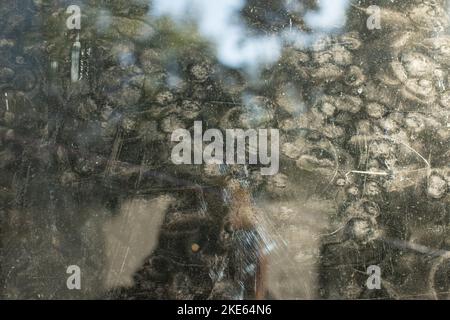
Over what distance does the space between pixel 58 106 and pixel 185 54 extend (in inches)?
33.7

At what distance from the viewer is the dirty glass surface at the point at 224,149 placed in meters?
2.78

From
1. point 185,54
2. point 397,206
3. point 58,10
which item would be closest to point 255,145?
point 185,54

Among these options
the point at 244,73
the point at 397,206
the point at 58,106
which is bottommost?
the point at 397,206

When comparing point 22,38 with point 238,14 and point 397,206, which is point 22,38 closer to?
point 238,14

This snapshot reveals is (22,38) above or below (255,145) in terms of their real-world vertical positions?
above

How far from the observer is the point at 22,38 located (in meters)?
2.91

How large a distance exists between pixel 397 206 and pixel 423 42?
1.05 metres

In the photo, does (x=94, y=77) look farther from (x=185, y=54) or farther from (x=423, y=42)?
(x=423, y=42)

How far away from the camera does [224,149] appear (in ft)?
9.30

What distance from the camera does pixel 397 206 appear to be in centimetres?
281

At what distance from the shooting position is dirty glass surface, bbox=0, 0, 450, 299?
2.78 m

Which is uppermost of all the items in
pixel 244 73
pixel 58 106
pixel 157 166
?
pixel 244 73
